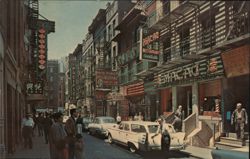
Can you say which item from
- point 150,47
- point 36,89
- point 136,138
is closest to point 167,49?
point 150,47

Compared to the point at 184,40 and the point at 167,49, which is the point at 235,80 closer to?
the point at 184,40

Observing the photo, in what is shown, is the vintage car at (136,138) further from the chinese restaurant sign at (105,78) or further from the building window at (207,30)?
the building window at (207,30)

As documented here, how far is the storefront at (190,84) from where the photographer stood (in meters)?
1.92

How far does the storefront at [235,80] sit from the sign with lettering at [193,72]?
0.06 metres

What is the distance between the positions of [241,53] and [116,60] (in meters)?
1.57

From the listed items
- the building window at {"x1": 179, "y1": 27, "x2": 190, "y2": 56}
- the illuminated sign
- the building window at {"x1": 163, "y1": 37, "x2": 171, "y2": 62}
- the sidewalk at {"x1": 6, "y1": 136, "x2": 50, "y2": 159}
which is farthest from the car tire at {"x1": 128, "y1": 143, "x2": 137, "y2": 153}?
the building window at {"x1": 179, "y1": 27, "x2": 190, "y2": 56}

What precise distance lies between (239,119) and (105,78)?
134cm

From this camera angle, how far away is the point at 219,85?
6.63 ft

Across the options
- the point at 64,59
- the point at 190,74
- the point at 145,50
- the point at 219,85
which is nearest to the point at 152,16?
the point at 145,50

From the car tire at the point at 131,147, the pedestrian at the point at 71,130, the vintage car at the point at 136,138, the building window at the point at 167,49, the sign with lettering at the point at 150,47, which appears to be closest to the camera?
the building window at the point at 167,49

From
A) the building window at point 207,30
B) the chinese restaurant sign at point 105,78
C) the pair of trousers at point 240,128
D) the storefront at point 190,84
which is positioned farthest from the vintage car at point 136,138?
the building window at point 207,30

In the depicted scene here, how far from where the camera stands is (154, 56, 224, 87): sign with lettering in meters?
1.86

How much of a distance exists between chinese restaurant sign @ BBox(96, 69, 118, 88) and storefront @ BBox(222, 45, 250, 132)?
1.21m

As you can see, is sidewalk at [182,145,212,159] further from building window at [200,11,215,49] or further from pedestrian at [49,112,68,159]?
pedestrian at [49,112,68,159]
